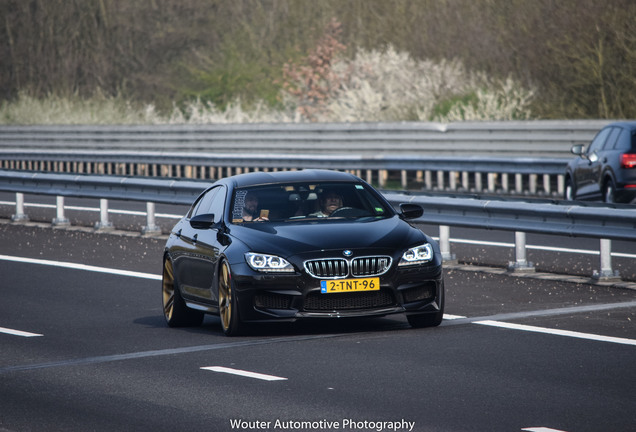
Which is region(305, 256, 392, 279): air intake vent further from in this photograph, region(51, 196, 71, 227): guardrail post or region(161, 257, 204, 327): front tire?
region(51, 196, 71, 227): guardrail post

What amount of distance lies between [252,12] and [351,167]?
35.5 meters

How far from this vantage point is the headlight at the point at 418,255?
11523 mm

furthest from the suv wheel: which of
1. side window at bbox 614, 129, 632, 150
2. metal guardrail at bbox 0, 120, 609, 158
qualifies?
metal guardrail at bbox 0, 120, 609, 158

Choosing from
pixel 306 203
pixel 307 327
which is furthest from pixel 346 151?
pixel 307 327

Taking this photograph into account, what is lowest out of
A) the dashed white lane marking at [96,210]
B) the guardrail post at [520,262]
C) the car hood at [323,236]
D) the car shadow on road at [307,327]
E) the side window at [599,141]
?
the dashed white lane marking at [96,210]

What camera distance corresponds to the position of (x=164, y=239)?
70.1 ft

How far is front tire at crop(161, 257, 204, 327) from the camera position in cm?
1284

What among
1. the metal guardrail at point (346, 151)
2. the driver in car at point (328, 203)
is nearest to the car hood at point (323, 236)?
the driver in car at point (328, 203)

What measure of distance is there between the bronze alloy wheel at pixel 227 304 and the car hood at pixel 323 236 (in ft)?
1.00

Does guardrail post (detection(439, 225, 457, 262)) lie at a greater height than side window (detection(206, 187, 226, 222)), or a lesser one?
lesser

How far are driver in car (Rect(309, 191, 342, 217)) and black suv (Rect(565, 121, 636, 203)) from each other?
9520mm

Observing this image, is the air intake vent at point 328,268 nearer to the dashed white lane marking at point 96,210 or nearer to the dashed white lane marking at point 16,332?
the dashed white lane marking at point 16,332

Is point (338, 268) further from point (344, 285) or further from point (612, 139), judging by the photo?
point (612, 139)

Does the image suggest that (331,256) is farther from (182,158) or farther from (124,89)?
(124,89)
